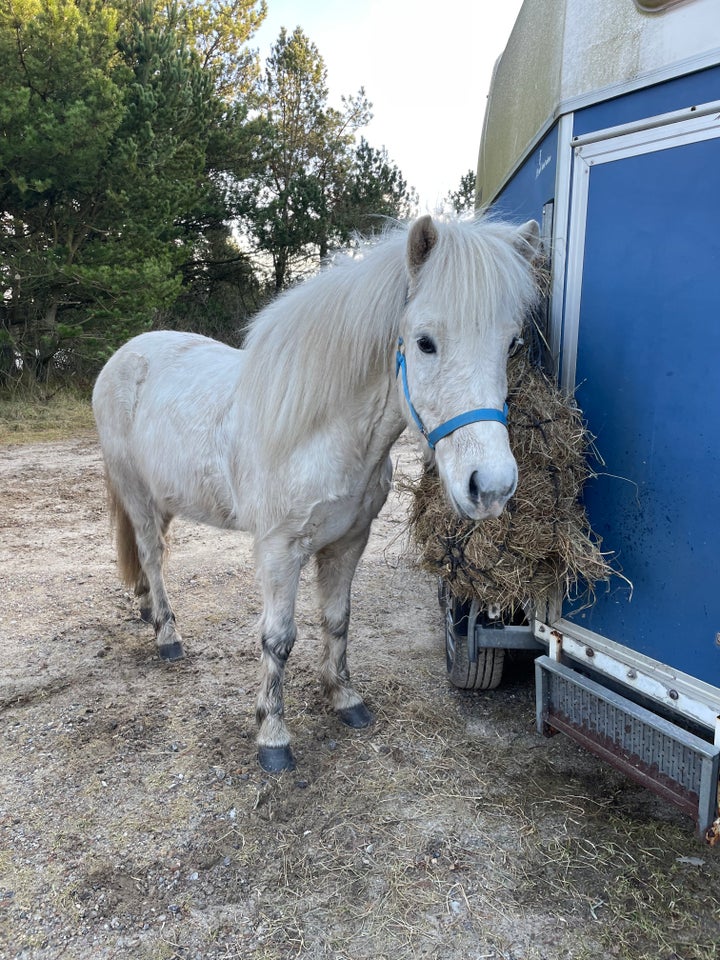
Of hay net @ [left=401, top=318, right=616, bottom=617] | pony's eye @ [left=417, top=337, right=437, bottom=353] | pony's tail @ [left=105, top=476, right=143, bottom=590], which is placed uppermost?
pony's eye @ [left=417, top=337, right=437, bottom=353]

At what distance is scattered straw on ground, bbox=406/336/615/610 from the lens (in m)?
2.04

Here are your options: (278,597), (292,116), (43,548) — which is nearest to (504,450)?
(278,597)

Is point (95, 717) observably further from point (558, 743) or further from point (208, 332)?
point (208, 332)

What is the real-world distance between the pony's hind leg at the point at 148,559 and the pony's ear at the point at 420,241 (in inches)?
88.4

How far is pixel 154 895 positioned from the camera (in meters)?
1.82

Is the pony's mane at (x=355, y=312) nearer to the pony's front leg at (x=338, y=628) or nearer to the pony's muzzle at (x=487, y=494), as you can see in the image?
the pony's muzzle at (x=487, y=494)

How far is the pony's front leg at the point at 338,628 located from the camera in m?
2.69

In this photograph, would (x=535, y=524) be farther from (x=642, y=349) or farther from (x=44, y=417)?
(x=44, y=417)

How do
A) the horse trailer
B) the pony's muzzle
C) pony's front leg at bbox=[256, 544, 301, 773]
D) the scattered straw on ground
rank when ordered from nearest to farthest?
the pony's muzzle → the horse trailer → the scattered straw on ground → pony's front leg at bbox=[256, 544, 301, 773]

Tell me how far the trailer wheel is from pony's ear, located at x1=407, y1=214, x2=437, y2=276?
5.02ft

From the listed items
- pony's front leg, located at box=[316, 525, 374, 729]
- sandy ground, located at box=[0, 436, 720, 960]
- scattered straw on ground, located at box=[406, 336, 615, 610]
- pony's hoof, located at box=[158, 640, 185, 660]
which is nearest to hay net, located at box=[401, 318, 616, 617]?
scattered straw on ground, located at box=[406, 336, 615, 610]

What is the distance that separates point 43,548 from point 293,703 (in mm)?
2996

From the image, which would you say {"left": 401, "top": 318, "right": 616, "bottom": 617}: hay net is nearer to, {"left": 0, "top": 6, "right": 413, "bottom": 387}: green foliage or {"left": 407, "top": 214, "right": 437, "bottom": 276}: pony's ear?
{"left": 407, "top": 214, "right": 437, "bottom": 276}: pony's ear

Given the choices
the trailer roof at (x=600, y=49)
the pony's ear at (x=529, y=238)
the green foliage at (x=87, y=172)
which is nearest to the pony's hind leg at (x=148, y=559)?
the pony's ear at (x=529, y=238)
